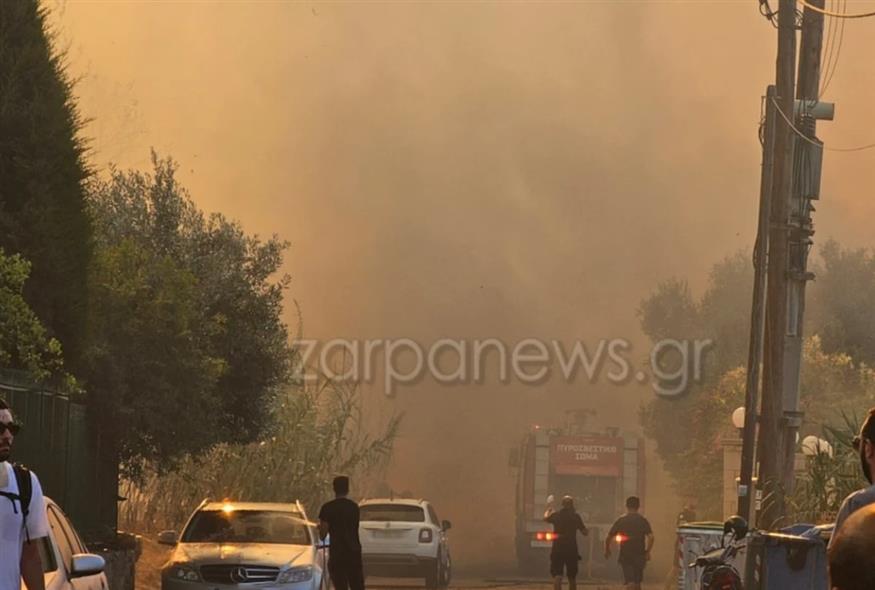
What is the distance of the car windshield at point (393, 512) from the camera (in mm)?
32531

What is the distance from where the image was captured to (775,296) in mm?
24266

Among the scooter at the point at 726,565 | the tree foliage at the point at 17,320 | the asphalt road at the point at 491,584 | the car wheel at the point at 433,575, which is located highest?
the tree foliage at the point at 17,320

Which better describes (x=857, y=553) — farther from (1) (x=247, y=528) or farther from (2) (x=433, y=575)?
(2) (x=433, y=575)

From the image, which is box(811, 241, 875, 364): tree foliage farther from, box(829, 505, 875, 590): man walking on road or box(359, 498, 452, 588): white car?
box(829, 505, 875, 590): man walking on road

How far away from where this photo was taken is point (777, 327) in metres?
24.1

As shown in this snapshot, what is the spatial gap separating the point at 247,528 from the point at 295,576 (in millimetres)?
1408

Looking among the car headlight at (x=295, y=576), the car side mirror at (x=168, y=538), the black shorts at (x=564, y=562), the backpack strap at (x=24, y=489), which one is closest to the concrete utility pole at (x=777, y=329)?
the black shorts at (x=564, y=562)

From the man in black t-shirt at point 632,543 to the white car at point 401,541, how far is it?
5638mm

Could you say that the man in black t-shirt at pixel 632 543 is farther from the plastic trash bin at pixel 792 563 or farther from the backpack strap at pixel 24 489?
the backpack strap at pixel 24 489

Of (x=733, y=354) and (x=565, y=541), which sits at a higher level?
(x=733, y=354)

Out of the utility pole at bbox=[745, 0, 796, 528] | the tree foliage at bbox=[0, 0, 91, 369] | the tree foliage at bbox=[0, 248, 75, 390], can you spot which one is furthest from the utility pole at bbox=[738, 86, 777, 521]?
the tree foliage at bbox=[0, 248, 75, 390]

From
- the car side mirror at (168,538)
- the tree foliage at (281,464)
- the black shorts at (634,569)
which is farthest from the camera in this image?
the tree foliage at (281,464)

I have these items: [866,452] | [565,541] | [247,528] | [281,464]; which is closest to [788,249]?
[565,541]

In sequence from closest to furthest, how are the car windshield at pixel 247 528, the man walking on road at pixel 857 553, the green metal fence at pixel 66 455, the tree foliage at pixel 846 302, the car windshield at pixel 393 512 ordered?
the man walking on road at pixel 857 553 < the green metal fence at pixel 66 455 < the car windshield at pixel 247 528 < the car windshield at pixel 393 512 < the tree foliage at pixel 846 302
